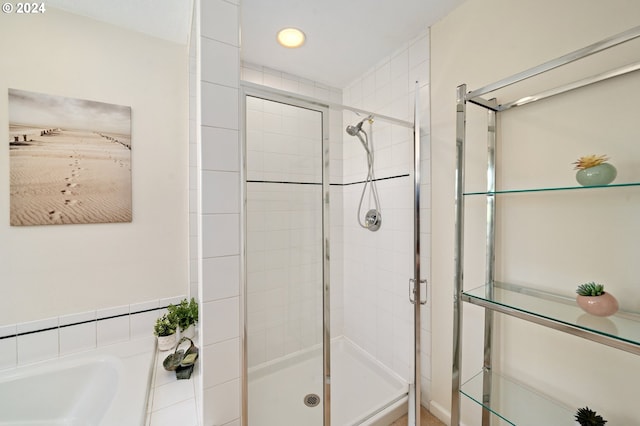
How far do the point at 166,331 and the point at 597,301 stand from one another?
203cm

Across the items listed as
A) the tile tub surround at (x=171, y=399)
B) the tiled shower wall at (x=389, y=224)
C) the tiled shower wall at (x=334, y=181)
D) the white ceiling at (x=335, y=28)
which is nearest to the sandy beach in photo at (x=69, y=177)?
the tile tub surround at (x=171, y=399)

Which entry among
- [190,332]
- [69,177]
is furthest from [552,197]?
[69,177]

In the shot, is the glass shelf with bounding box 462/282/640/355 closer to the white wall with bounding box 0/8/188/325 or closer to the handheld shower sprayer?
the handheld shower sprayer

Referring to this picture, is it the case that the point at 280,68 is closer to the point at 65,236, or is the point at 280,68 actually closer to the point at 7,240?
the point at 65,236

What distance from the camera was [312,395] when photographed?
4.13 ft

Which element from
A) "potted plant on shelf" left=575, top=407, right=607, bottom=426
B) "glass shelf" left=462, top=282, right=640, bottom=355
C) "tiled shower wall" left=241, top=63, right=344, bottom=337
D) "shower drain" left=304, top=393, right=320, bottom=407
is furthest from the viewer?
"tiled shower wall" left=241, top=63, right=344, bottom=337

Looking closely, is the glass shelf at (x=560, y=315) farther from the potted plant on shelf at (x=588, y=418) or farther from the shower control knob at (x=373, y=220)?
the shower control knob at (x=373, y=220)

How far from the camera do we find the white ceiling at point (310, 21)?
1352 mm

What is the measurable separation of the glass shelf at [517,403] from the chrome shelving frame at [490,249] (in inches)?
0.9

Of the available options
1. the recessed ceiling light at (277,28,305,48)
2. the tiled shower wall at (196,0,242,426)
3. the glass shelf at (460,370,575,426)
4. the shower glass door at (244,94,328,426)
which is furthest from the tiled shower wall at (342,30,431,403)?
the tiled shower wall at (196,0,242,426)

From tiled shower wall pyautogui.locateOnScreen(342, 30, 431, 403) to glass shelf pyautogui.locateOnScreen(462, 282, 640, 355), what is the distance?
0.52 m

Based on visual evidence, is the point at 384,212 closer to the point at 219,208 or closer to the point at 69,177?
the point at 219,208

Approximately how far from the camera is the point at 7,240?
1256mm

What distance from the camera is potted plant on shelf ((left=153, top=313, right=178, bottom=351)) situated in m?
1.46
